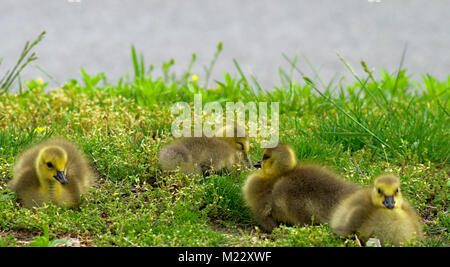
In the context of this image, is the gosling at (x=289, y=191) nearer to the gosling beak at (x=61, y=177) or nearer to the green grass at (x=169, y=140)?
the green grass at (x=169, y=140)

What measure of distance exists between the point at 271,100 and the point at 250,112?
1.13ft

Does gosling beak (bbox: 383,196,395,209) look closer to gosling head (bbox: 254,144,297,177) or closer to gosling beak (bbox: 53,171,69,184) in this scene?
gosling head (bbox: 254,144,297,177)

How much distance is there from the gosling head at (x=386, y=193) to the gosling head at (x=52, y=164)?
2158mm

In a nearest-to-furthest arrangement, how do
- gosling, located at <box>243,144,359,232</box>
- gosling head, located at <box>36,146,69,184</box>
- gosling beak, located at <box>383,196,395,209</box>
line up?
gosling beak, located at <box>383,196,395,209</box> < gosling, located at <box>243,144,359,232</box> < gosling head, located at <box>36,146,69,184</box>

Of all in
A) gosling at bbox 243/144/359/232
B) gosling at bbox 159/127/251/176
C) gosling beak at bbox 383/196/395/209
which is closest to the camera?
gosling beak at bbox 383/196/395/209

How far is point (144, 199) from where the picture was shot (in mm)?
4969

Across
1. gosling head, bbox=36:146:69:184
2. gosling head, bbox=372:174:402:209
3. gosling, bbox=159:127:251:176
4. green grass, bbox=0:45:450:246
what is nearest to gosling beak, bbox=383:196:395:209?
gosling head, bbox=372:174:402:209

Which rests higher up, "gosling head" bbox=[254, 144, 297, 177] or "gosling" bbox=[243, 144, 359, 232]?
"gosling head" bbox=[254, 144, 297, 177]

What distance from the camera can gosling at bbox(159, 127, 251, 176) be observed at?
522cm

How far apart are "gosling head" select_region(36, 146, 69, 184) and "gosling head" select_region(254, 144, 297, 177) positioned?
146cm

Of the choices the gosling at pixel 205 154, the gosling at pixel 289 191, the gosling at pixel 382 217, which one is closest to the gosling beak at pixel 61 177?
the gosling at pixel 205 154

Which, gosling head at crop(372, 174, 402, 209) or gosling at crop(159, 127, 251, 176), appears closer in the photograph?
gosling head at crop(372, 174, 402, 209)

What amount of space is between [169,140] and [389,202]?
2.56m
